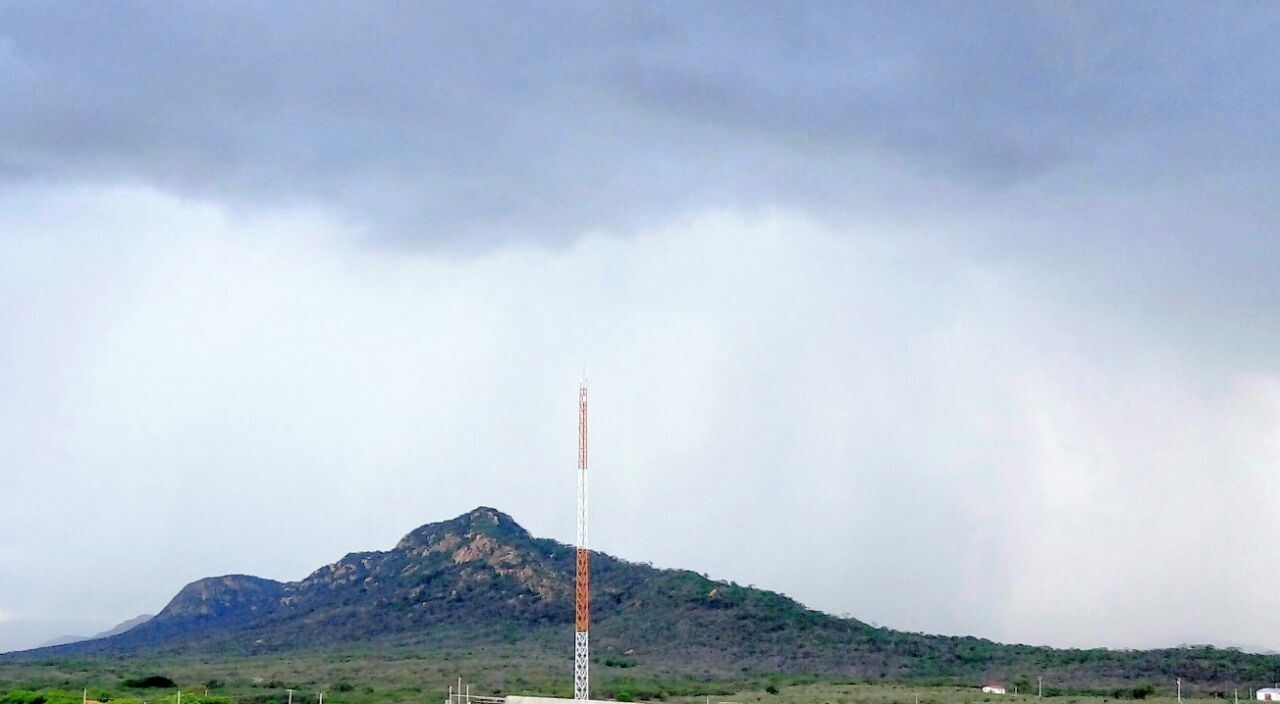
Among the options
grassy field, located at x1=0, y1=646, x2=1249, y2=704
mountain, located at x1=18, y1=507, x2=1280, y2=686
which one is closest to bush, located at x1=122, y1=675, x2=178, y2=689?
grassy field, located at x1=0, y1=646, x2=1249, y2=704

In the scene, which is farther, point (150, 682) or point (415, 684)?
point (415, 684)

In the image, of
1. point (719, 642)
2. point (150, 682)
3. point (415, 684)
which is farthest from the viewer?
point (719, 642)

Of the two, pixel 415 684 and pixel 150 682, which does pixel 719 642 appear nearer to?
pixel 415 684

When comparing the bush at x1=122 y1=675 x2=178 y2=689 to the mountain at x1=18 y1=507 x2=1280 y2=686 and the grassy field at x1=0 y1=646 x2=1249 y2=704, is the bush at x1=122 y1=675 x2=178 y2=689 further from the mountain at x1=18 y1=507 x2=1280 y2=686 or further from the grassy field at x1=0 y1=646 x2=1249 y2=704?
the mountain at x1=18 y1=507 x2=1280 y2=686

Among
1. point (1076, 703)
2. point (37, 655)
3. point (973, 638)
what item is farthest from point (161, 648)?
point (1076, 703)

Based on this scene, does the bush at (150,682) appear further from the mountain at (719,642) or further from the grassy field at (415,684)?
the mountain at (719,642)

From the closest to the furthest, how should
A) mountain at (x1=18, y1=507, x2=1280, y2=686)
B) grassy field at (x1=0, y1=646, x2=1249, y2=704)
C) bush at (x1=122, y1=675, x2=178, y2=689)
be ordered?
grassy field at (x1=0, y1=646, x2=1249, y2=704) → bush at (x1=122, y1=675, x2=178, y2=689) → mountain at (x1=18, y1=507, x2=1280, y2=686)

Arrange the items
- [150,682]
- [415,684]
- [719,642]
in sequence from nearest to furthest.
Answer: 1. [150,682]
2. [415,684]
3. [719,642]

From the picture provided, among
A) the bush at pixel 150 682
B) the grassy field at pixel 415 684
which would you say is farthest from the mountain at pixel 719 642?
the bush at pixel 150 682

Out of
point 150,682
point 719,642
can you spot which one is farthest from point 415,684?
point 719,642

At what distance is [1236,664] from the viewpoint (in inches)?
5374

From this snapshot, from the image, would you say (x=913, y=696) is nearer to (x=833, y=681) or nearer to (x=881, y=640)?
(x=833, y=681)

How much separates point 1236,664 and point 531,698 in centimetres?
Result: 8319

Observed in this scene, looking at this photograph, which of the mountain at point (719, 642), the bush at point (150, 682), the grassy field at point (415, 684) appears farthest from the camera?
the mountain at point (719, 642)
